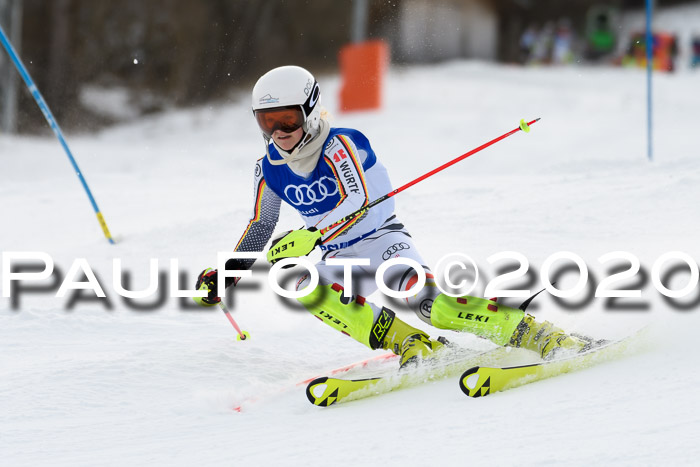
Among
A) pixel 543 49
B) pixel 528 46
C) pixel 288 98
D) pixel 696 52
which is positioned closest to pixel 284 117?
pixel 288 98

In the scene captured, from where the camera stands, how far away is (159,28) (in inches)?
701

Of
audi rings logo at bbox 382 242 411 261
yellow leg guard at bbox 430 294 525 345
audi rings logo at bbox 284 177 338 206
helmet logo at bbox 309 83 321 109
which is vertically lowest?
yellow leg guard at bbox 430 294 525 345

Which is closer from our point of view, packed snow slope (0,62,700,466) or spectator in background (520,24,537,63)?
packed snow slope (0,62,700,466)

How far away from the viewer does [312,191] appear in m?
3.62

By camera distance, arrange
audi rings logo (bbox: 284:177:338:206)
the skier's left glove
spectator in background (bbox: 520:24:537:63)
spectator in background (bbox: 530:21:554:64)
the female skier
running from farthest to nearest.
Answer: spectator in background (bbox: 530:21:554:64) → spectator in background (bbox: 520:24:537:63) → audi rings logo (bbox: 284:177:338:206) → the female skier → the skier's left glove

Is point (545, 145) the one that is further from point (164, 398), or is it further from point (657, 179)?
point (164, 398)

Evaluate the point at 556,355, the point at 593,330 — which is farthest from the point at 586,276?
the point at 556,355

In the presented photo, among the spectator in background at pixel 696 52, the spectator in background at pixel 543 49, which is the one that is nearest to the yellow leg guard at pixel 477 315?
the spectator in background at pixel 696 52

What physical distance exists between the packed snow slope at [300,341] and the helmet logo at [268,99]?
117 centimetres

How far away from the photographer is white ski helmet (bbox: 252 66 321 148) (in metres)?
3.49

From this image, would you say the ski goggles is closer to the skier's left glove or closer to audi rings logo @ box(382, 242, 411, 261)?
the skier's left glove

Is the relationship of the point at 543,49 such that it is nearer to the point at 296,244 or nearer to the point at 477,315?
the point at 477,315

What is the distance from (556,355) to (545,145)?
8091 millimetres

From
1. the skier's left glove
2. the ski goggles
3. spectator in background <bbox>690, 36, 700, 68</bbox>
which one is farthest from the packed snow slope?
spectator in background <bbox>690, 36, 700, 68</bbox>
